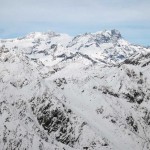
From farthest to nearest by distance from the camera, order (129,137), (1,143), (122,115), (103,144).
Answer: (122,115)
(129,137)
(103,144)
(1,143)

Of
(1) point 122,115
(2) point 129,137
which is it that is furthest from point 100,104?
(2) point 129,137

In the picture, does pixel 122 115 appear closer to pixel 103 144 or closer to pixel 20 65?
pixel 103 144

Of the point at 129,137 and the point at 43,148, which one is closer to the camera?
the point at 43,148

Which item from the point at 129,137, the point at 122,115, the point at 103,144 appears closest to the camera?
the point at 103,144

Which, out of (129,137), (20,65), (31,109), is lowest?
(129,137)

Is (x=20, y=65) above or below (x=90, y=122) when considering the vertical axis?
above

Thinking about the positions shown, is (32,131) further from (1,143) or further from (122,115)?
(122,115)

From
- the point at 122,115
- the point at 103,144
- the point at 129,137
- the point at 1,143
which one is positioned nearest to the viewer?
the point at 1,143

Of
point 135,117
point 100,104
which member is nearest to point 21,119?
point 100,104

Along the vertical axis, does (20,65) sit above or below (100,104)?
above
